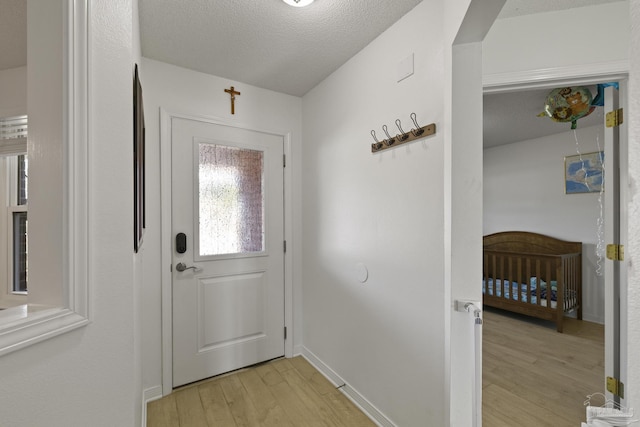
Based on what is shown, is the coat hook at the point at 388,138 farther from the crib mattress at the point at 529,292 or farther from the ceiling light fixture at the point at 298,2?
the crib mattress at the point at 529,292

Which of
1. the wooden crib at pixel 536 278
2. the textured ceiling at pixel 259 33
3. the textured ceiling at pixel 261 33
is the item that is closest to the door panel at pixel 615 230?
the textured ceiling at pixel 259 33

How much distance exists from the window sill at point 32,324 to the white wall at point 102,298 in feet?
0.08

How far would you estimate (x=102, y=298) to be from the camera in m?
0.77

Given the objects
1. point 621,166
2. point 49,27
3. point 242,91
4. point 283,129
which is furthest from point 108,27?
point 621,166

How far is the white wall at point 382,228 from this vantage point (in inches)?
56.9

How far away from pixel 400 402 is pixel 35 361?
1661 mm

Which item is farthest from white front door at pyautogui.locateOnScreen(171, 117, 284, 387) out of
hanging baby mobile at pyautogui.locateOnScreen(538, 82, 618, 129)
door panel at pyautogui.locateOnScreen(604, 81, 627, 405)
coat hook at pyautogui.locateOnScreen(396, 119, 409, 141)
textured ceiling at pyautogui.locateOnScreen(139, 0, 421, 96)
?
door panel at pyautogui.locateOnScreen(604, 81, 627, 405)

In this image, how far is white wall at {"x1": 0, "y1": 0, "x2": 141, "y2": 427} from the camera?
62 cm

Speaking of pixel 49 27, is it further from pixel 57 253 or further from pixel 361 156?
pixel 361 156

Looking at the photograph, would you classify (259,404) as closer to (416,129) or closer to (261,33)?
(416,129)

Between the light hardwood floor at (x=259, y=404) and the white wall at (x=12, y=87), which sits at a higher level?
the white wall at (x=12, y=87)

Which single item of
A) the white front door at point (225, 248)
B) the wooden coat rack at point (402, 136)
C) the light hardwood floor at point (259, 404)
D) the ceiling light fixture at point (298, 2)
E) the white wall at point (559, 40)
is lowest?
the light hardwood floor at point (259, 404)

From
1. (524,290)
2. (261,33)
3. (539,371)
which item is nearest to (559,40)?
(261,33)

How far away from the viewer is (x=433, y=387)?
1.44 metres
